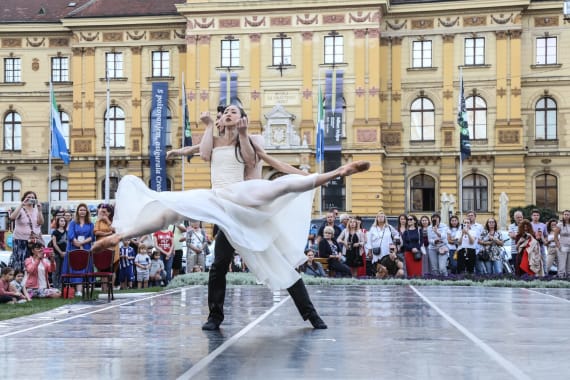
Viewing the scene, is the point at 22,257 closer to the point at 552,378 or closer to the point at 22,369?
the point at 22,369

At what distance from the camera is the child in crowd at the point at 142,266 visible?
73.1 ft

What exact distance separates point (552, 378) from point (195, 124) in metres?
49.9

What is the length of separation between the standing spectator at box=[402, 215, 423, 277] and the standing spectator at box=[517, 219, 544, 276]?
2379 millimetres

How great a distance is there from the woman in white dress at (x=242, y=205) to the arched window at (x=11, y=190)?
5265cm

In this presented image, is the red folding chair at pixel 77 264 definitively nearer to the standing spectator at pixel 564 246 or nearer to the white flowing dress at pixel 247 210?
the white flowing dress at pixel 247 210

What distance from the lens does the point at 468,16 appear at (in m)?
54.9

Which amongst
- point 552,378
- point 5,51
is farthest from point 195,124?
point 552,378

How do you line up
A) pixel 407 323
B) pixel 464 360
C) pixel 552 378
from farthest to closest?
pixel 407 323, pixel 464 360, pixel 552 378

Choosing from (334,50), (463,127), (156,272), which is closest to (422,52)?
(334,50)

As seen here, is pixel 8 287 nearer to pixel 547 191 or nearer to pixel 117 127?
pixel 117 127

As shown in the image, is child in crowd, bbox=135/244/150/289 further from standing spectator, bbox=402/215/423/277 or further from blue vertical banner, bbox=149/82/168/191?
blue vertical banner, bbox=149/82/168/191

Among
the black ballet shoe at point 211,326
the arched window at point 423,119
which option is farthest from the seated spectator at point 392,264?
the arched window at point 423,119

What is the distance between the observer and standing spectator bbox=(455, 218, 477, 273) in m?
24.2

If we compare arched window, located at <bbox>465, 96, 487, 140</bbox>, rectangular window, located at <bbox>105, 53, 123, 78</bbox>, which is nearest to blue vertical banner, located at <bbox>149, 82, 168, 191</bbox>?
rectangular window, located at <bbox>105, 53, 123, 78</bbox>
